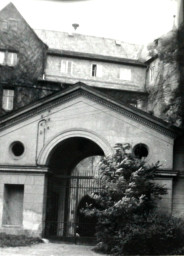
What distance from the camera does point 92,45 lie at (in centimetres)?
4347

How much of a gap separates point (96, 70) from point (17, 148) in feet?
59.8

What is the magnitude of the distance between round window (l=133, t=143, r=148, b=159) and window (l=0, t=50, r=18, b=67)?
1700 centimetres

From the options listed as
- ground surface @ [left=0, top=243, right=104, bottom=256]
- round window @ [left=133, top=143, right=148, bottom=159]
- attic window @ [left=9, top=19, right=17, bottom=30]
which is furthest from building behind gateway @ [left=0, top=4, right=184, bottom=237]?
attic window @ [left=9, top=19, right=17, bottom=30]

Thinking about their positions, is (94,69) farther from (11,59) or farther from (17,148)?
(17,148)

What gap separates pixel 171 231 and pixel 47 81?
2147 centimetres

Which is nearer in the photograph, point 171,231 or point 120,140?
point 171,231

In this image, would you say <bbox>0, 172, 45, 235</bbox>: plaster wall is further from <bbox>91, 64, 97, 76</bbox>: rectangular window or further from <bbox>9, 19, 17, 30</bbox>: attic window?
<bbox>91, 64, 97, 76</bbox>: rectangular window

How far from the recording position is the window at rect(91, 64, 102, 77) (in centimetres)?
4166

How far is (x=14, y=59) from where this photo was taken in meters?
37.7

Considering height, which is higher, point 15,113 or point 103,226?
point 15,113

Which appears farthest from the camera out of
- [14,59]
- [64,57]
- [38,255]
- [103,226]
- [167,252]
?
[64,57]

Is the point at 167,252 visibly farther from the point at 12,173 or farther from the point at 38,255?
the point at 12,173

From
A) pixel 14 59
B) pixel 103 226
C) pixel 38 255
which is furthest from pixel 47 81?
pixel 38 255

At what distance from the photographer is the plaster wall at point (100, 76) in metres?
40.2
